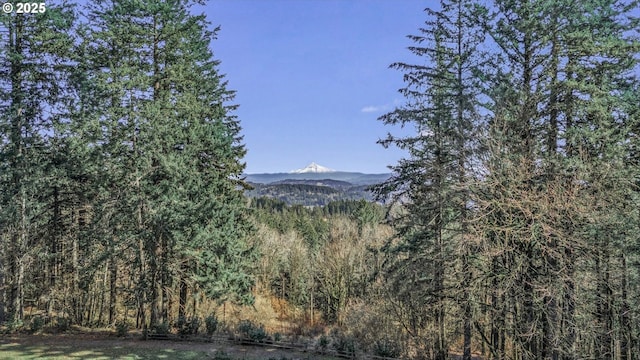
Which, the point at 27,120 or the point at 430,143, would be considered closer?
the point at 430,143

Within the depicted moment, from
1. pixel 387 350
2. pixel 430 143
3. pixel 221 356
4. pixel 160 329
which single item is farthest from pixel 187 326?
pixel 430 143

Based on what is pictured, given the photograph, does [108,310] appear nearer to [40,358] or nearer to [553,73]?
[40,358]

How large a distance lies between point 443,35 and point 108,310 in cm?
2153

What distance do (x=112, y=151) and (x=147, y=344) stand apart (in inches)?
292

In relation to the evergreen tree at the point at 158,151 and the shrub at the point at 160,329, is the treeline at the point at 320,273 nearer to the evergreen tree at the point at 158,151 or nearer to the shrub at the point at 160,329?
the evergreen tree at the point at 158,151

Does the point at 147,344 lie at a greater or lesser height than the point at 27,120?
lesser

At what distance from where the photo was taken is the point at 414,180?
44.8 ft

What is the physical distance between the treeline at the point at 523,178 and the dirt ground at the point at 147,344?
17.6 feet

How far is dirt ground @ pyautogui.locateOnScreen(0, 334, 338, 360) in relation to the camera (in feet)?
44.2

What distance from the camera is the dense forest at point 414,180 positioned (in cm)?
846

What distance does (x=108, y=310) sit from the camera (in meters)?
20.6

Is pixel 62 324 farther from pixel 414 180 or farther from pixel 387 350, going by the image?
pixel 414 180

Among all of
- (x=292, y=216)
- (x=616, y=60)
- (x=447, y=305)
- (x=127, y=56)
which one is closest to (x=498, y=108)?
(x=616, y=60)

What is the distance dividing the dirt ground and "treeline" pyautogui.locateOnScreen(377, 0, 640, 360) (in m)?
5.35
